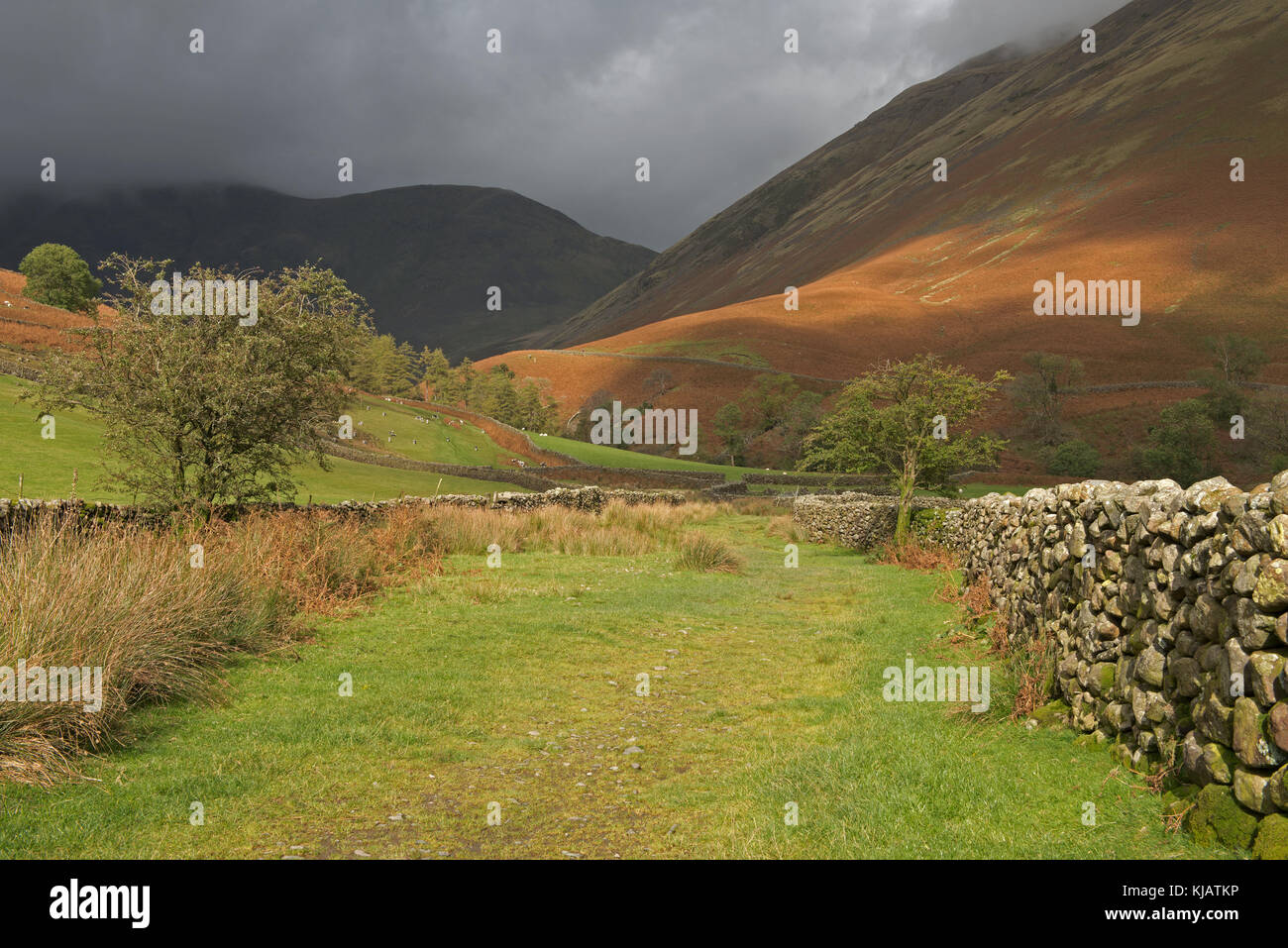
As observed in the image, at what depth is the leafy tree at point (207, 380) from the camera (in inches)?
573

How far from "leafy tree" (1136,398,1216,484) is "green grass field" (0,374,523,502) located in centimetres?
4684

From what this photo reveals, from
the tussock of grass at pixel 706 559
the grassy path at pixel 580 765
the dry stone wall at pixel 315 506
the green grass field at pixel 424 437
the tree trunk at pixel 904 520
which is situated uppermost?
the green grass field at pixel 424 437

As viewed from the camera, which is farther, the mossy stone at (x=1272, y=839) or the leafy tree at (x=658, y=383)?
the leafy tree at (x=658, y=383)

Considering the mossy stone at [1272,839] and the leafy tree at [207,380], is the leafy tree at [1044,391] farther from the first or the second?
the mossy stone at [1272,839]

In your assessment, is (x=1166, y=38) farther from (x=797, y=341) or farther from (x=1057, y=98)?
(x=797, y=341)

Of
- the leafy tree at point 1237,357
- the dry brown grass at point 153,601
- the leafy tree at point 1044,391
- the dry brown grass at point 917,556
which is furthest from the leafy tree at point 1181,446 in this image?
the dry brown grass at point 153,601

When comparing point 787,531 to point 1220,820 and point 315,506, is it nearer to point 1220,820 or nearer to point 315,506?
point 315,506

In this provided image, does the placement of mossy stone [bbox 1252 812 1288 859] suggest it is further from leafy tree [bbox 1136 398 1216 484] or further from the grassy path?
leafy tree [bbox 1136 398 1216 484]

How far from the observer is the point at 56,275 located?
292 ft

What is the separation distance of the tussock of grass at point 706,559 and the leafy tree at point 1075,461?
52.0 metres

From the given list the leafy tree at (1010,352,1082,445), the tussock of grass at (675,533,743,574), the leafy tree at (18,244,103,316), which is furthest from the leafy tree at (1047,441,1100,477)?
the leafy tree at (18,244,103,316)

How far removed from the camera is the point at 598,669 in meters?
10.5

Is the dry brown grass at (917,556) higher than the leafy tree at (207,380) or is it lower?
lower

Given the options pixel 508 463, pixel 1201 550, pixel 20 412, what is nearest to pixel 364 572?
pixel 1201 550
